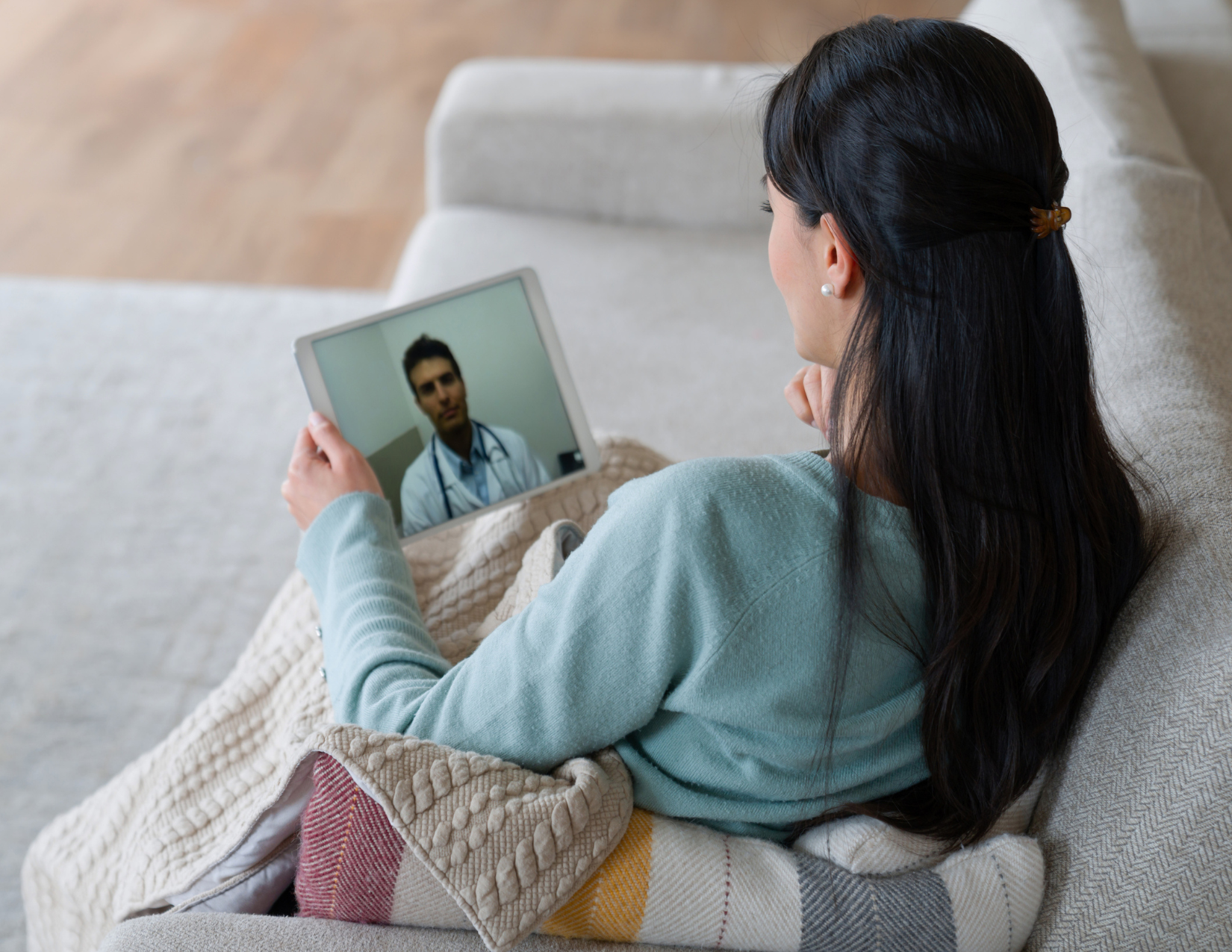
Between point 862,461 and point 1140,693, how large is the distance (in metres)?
0.24

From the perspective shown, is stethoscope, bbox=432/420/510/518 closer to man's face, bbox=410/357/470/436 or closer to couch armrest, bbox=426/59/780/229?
man's face, bbox=410/357/470/436

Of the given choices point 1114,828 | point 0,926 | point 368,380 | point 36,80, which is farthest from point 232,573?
point 36,80

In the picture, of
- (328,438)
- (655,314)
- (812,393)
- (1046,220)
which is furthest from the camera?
(655,314)

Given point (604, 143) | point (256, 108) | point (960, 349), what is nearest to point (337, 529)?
point (960, 349)

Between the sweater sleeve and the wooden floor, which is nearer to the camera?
the sweater sleeve

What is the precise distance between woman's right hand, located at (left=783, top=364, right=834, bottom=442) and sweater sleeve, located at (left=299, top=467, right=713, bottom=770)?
0.67 ft

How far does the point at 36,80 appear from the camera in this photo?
2.91m

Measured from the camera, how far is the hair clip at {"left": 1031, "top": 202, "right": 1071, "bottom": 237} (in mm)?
603

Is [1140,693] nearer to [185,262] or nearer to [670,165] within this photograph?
[670,165]

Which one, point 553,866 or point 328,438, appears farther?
point 328,438

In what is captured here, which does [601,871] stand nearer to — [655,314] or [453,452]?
[453,452]

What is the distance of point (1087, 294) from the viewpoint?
102 centimetres

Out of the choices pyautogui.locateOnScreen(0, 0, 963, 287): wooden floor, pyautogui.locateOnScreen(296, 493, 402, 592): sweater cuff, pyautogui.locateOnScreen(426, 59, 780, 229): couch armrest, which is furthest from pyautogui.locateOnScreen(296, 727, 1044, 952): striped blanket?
pyautogui.locateOnScreen(0, 0, 963, 287): wooden floor

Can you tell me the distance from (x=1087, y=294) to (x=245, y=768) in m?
0.90
